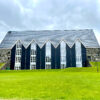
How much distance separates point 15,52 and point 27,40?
27.7 ft

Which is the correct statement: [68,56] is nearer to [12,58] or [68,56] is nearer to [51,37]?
[51,37]

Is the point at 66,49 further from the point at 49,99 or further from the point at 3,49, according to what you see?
the point at 49,99

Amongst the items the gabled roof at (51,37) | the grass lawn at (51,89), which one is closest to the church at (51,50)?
the gabled roof at (51,37)

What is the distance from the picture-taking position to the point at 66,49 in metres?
64.9

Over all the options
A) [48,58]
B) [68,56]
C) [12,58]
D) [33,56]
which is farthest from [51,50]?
[12,58]

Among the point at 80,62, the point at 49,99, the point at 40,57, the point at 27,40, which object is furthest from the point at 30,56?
the point at 49,99

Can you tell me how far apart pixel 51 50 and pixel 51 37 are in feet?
26.5

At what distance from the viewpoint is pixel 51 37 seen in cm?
6975

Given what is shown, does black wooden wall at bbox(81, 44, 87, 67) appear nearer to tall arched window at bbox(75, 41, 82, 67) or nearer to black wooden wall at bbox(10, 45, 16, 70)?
tall arched window at bbox(75, 41, 82, 67)

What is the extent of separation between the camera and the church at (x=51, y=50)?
208 ft

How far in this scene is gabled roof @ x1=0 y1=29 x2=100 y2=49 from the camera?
2625 inches

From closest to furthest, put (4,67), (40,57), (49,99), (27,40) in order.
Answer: (49,99)
(4,67)
(40,57)
(27,40)

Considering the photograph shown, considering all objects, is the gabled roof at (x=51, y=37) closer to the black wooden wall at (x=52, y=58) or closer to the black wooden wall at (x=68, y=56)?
the black wooden wall at (x=68, y=56)

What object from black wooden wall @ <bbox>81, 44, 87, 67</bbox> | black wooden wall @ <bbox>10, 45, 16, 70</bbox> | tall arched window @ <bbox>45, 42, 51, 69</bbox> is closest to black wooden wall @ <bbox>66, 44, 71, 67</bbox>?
black wooden wall @ <bbox>81, 44, 87, 67</bbox>
